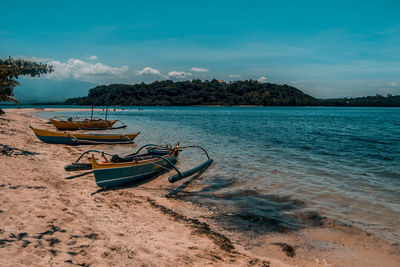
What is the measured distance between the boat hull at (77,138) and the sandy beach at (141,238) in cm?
1165

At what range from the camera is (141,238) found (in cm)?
582

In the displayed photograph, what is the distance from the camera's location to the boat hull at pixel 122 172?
30.8 ft

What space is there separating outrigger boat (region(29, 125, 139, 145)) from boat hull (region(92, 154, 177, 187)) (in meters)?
11.0

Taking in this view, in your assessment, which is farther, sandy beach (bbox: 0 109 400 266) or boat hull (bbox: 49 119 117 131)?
boat hull (bbox: 49 119 117 131)

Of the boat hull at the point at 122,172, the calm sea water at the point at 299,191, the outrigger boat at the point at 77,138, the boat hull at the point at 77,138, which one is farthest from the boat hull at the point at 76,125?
the boat hull at the point at 122,172

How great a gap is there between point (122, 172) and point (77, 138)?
41.7ft

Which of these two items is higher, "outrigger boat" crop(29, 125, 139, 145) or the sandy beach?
"outrigger boat" crop(29, 125, 139, 145)

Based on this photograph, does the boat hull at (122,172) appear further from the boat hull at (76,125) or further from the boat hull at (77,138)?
the boat hull at (76,125)

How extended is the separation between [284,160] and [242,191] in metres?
7.20

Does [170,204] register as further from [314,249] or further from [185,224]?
[314,249]

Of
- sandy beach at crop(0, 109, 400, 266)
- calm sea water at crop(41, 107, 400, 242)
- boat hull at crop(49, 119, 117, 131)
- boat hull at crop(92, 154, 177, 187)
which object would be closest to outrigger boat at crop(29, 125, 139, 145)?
calm sea water at crop(41, 107, 400, 242)

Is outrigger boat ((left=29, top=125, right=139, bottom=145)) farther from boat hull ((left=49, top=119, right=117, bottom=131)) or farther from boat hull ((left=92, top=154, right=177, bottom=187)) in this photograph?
boat hull ((left=92, top=154, right=177, bottom=187))

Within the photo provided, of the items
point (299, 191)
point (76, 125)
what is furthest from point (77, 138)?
point (299, 191)

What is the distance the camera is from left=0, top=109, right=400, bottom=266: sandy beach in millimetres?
4824
